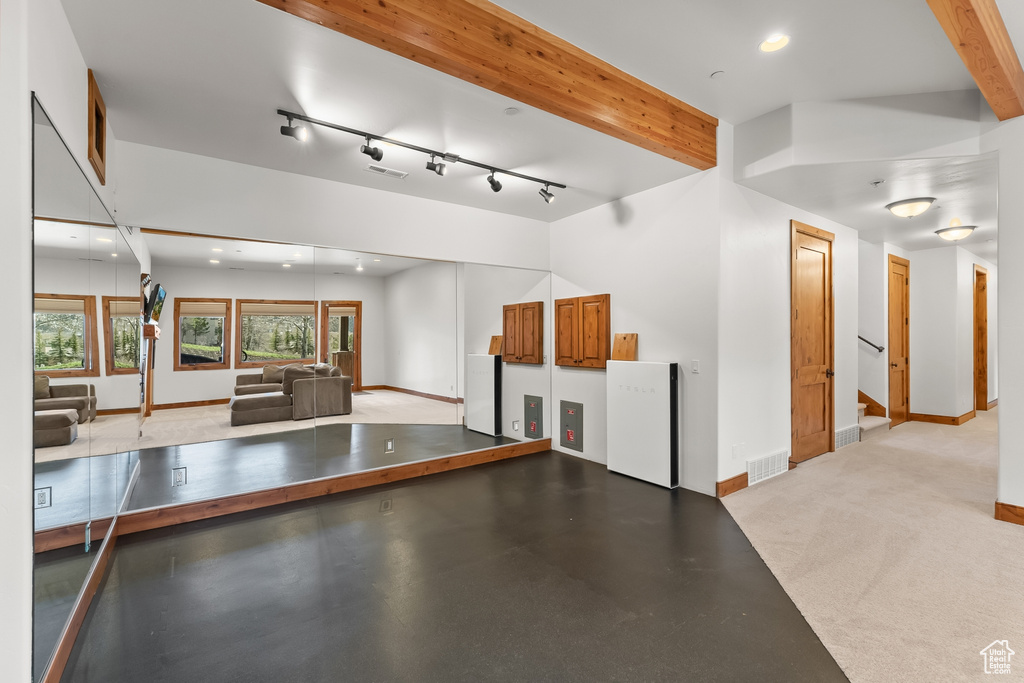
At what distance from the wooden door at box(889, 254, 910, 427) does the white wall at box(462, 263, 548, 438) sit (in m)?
5.36

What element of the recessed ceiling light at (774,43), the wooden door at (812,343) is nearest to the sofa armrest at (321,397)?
the recessed ceiling light at (774,43)

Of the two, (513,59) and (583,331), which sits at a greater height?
(513,59)

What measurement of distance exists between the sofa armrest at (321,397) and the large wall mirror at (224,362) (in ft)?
0.04

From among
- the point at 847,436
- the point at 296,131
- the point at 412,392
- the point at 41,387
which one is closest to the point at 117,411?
the point at 41,387

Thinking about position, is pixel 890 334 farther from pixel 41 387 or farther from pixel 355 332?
pixel 41 387

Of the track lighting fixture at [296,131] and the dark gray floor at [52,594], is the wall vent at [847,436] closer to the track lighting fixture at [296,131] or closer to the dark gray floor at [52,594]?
the track lighting fixture at [296,131]

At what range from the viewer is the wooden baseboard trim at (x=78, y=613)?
1896 millimetres

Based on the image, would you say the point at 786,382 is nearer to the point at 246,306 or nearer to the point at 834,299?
the point at 834,299

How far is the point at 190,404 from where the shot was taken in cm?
379

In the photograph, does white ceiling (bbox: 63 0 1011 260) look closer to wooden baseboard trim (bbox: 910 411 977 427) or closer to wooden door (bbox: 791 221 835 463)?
wooden door (bbox: 791 221 835 463)

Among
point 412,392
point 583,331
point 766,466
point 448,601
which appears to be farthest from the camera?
point 583,331

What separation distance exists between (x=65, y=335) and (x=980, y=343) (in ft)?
39.0

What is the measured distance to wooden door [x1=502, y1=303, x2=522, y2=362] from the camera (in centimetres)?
555

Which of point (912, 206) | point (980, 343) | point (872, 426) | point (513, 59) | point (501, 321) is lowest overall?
point (872, 426)
